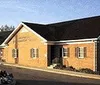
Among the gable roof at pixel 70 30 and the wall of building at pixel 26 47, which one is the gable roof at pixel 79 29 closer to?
the gable roof at pixel 70 30

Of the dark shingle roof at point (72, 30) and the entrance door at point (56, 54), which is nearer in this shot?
the dark shingle roof at point (72, 30)

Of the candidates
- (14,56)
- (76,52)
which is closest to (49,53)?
(76,52)

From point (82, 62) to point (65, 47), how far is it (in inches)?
130

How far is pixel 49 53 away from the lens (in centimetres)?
3972

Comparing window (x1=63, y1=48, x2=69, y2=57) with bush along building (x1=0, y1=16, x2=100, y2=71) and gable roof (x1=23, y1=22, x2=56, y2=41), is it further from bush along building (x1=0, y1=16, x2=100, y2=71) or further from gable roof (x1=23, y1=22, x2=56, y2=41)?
gable roof (x1=23, y1=22, x2=56, y2=41)

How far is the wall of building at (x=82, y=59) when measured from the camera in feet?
115

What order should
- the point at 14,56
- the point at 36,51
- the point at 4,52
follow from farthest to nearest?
the point at 4,52, the point at 14,56, the point at 36,51

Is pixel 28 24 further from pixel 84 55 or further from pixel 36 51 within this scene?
pixel 84 55

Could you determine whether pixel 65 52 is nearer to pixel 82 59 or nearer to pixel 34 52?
pixel 82 59

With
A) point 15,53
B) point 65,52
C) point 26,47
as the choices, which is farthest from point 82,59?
point 15,53

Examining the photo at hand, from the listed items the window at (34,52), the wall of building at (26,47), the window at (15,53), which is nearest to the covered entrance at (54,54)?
the wall of building at (26,47)

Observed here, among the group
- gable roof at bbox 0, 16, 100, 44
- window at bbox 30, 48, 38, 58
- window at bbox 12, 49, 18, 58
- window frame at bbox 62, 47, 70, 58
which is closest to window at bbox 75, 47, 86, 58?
gable roof at bbox 0, 16, 100, 44

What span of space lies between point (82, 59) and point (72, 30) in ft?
16.8

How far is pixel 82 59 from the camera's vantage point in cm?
3641
